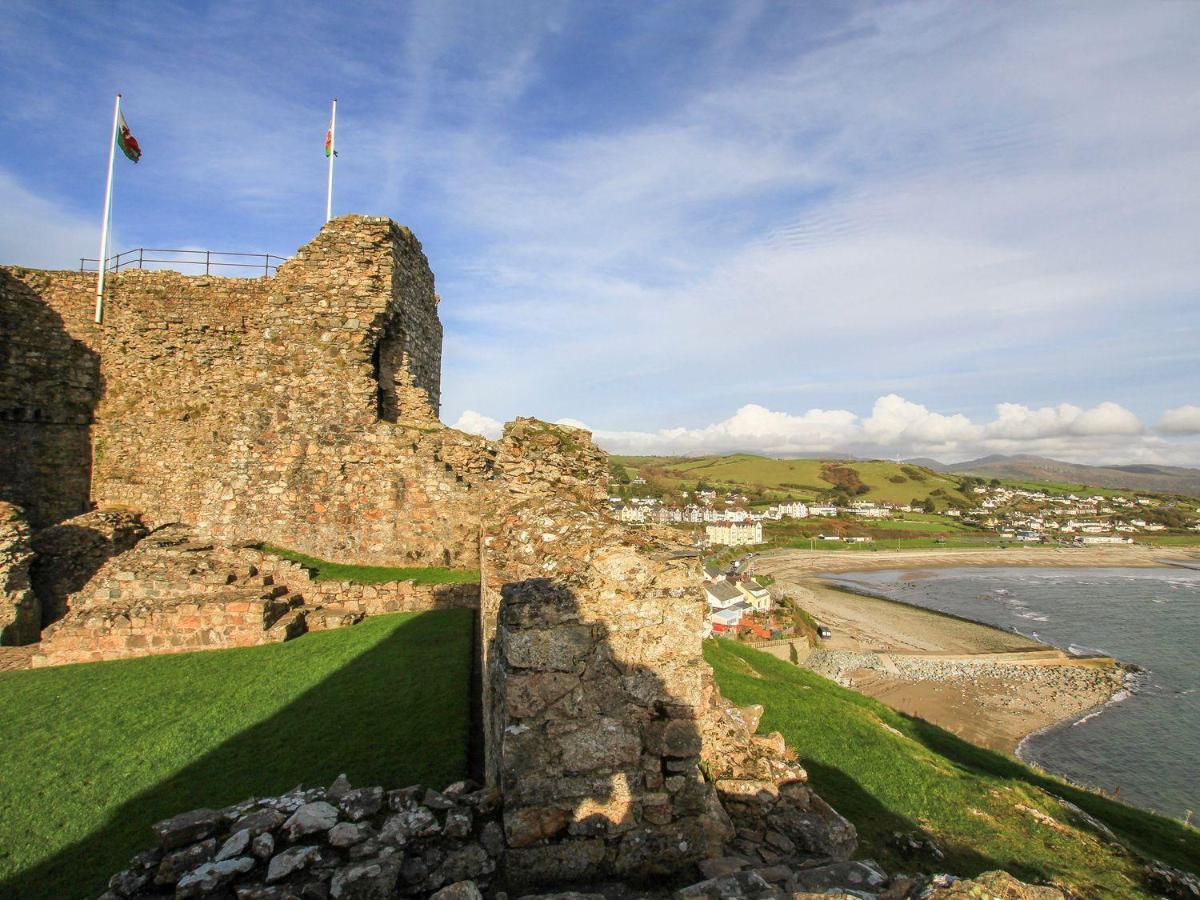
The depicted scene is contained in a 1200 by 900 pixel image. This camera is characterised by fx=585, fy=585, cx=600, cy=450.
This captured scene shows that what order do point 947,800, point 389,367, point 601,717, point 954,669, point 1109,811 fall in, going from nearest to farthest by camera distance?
1. point 601,717
2. point 947,800
3. point 1109,811
4. point 389,367
5. point 954,669

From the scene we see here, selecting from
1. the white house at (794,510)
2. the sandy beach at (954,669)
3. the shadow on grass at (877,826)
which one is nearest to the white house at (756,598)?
the sandy beach at (954,669)

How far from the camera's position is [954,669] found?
41094 millimetres

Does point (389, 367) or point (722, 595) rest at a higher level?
point (389, 367)

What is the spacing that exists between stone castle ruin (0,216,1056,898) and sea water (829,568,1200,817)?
28694mm

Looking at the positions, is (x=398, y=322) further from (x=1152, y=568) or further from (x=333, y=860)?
(x=1152, y=568)

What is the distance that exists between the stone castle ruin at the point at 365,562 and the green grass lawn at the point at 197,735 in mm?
996

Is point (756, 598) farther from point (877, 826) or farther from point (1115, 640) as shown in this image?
point (877, 826)

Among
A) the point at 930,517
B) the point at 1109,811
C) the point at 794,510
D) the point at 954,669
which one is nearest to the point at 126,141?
the point at 1109,811

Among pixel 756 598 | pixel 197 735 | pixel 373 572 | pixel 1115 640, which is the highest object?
pixel 373 572

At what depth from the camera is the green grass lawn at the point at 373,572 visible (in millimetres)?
12742

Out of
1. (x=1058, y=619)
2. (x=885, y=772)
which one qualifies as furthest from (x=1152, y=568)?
(x=885, y=772)

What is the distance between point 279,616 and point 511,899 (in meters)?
9.33

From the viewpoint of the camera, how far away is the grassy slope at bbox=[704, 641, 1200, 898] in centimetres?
816

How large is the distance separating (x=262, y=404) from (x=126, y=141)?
39.9 ft
